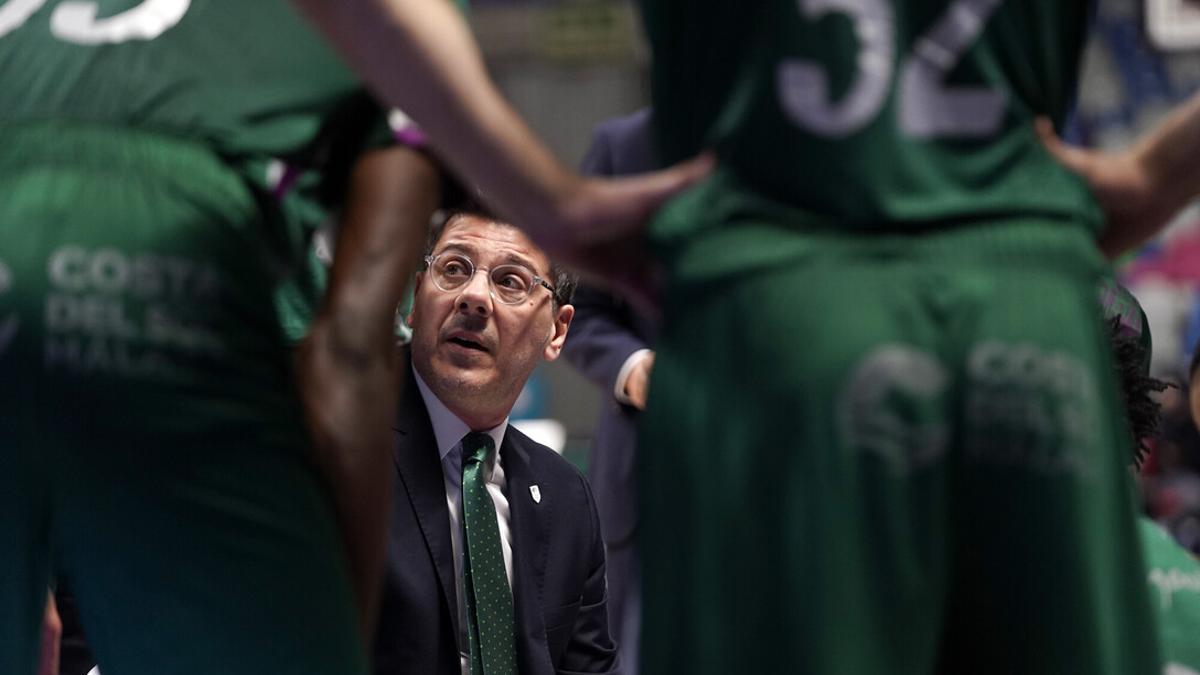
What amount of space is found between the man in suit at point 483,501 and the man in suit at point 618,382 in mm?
48

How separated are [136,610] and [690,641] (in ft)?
1.81

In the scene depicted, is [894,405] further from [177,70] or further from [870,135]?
[177,70]

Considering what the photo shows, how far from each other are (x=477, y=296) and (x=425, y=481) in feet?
1.30

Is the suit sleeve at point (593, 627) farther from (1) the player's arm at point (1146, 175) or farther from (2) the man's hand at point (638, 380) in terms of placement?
(1) the player's arm at point (1146, 175)

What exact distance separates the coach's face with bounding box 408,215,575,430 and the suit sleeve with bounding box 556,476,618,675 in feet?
0.84

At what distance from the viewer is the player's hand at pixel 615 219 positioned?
150cm

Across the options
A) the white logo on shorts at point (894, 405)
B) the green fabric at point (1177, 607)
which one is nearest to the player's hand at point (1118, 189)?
the white logo on shorts at point (894, 405)

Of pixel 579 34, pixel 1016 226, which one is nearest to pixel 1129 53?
pixel 579 34

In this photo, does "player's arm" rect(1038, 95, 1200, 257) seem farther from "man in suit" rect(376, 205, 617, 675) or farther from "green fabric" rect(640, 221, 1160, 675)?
"man in suit" rect(376, 205, 617, 675)

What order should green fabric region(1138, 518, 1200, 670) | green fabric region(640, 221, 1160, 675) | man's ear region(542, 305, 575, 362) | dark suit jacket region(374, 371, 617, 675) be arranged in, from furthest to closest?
man's ear region(542, 305, 575, 362) < dark suit jacket region(374, 371, 617, 675) < green fabric region(1138, 518, 1200, 670) < green fabric region(640, 221, 1160, 675)

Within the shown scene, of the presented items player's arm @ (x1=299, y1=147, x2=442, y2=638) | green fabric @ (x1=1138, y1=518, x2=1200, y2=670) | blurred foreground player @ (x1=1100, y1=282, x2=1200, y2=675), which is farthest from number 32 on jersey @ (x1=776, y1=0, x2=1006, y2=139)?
green fabric @ (x1=1138, y1=518, x2=1200, y2=670)

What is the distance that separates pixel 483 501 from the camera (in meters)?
2.69

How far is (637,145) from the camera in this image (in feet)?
9.11

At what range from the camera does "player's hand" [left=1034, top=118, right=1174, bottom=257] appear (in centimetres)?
152
